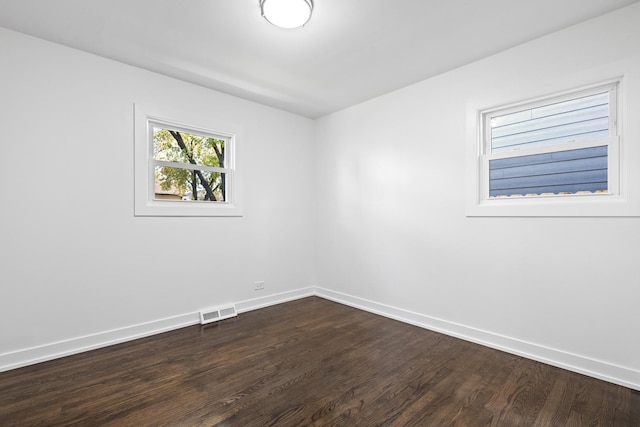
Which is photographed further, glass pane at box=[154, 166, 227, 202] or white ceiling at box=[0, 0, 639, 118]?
glass pane at box=[154, 166, 227, 202]

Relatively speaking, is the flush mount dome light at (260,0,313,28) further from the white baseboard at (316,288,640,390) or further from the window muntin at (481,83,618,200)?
the white baseboard at (316,288,640,390)

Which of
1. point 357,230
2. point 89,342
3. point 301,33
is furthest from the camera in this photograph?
point 357,230

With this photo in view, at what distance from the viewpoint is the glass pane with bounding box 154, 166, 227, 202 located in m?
3.26

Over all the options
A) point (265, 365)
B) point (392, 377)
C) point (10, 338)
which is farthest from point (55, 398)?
point (392, 377)

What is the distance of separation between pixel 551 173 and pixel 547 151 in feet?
0.62

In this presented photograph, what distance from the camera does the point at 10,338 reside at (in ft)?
7.77

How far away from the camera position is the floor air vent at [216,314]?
3359mm

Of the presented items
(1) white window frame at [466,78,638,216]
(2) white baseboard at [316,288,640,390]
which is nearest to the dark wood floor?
(2) white baseboard at [316,288,640,390]

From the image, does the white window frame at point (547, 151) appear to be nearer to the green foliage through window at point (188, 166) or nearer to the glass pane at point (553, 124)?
the glass pane at point (553, 124)

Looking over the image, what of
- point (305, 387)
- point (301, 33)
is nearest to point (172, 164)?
point (301, 33)

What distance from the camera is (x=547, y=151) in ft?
8.35

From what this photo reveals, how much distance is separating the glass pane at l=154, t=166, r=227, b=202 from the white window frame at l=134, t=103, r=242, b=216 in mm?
57

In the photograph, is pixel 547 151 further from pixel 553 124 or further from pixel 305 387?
pixel 305 387

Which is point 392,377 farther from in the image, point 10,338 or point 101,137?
point 101,137
